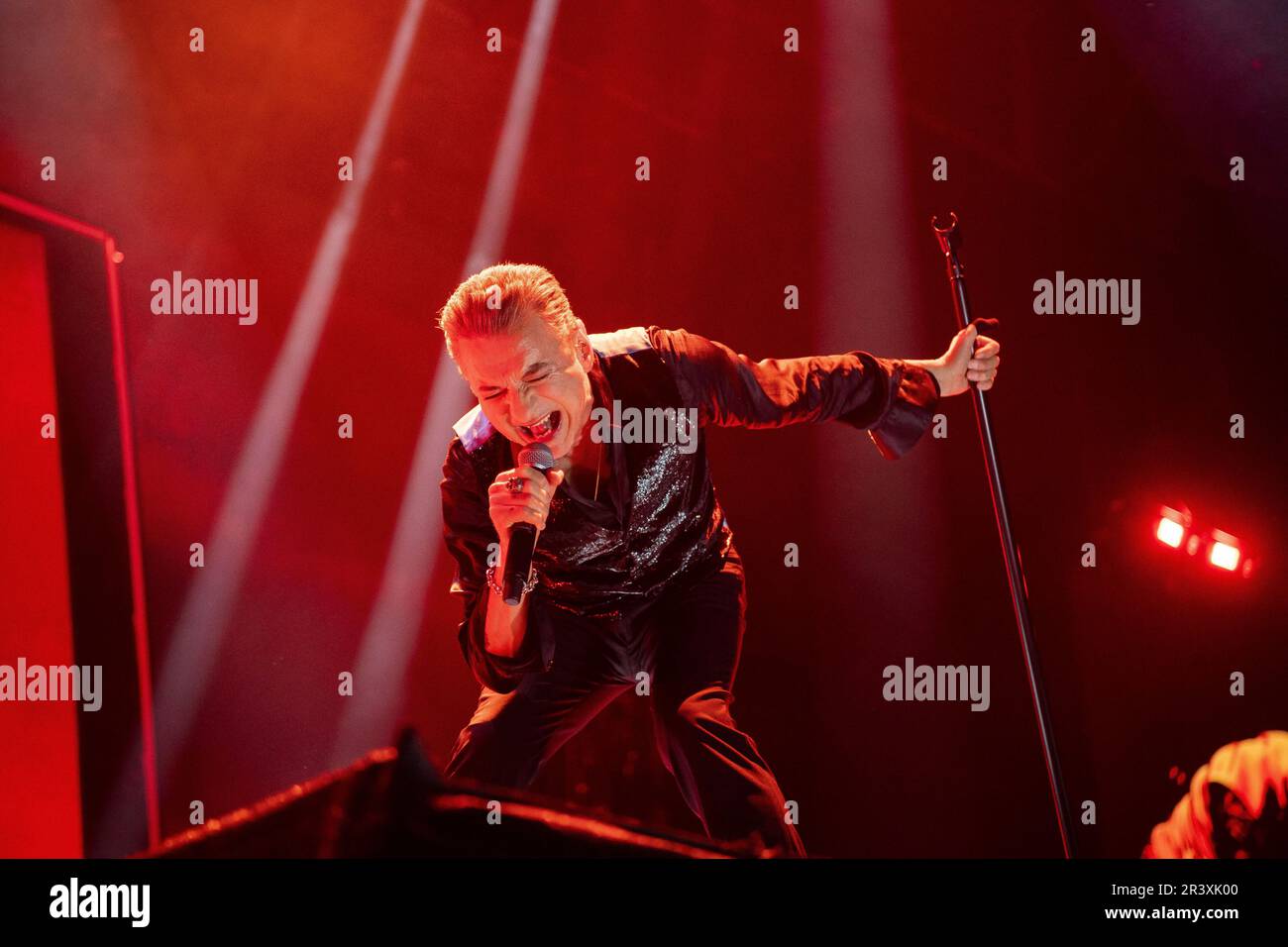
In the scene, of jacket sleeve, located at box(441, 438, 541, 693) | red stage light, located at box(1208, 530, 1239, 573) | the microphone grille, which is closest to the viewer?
the microphone grille

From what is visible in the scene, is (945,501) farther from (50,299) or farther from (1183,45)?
(50,299)

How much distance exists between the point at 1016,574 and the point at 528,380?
1335 mm

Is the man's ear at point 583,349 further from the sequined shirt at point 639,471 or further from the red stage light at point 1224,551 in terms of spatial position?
the red stage light at point 1224,551

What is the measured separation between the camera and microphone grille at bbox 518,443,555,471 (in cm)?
215

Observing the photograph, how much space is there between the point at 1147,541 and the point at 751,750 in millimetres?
1949

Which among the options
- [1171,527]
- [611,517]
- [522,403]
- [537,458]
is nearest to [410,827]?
[537,458]

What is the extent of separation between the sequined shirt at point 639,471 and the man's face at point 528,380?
0.13 meters

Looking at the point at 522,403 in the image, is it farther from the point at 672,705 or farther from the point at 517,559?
the point at 672,705

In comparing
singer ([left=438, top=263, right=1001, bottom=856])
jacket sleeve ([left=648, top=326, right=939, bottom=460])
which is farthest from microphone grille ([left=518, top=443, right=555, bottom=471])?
jacket sleeve ([left=648, top=326, right=939, bottom=460])

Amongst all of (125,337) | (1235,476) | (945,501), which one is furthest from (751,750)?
(125,337)

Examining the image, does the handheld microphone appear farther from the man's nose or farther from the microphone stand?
the microphone stand

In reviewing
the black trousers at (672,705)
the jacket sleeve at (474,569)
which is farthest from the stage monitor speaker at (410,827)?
the jacket sleeve at (474,569)

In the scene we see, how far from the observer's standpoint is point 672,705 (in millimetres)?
2336

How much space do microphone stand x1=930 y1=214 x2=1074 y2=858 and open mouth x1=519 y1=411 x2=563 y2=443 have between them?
1.09m
